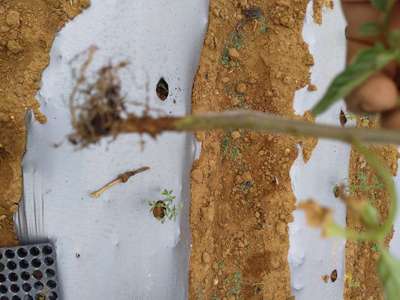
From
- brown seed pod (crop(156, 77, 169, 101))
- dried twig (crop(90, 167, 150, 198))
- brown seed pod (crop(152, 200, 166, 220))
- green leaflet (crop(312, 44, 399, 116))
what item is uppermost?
brown seed pod (crop(156, 77, 169, 101))

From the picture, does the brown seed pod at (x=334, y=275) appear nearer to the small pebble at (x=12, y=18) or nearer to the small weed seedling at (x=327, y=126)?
the small weed seedling at (x=327, y=126)

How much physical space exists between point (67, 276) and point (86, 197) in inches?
11.2

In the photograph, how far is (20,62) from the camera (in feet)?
5.16

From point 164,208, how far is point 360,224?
980 millimetres

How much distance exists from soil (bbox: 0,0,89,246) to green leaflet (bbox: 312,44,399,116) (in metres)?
1.07

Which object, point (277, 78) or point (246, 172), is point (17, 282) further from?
point (277, 78)

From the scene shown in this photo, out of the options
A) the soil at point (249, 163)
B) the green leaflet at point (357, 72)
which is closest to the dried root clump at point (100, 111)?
the green leaflet at point (357, 72)

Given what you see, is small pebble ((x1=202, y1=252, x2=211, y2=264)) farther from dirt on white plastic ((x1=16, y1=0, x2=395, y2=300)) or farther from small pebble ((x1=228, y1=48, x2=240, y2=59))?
small pebble ((x1=228, y1=48, x2=240, y2=59))

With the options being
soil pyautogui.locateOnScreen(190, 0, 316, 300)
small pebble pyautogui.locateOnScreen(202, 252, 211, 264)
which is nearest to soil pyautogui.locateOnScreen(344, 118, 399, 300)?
soil pyautogui.locateOnScreen(190, 0, 316, 300)

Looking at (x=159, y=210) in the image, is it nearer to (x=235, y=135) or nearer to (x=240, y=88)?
(x=235, y=135)

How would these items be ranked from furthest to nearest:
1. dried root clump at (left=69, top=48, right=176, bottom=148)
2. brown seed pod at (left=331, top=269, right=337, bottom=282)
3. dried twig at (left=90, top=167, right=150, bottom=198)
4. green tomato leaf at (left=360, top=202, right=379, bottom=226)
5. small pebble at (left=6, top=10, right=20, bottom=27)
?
brown seed pod at (left=331, top=269, right=337, bottom=282) < dried twig at (left=90, top=167, right=150, bottom=198) < small pebble at (left=6, top=10, right=20, bottom=27) < dried root clump at (left=69, top=48, right=176, bottom=148) < green tomato leaf at (left=360, top=202, right=379, bottom=226)

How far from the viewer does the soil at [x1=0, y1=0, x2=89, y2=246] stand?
1557 millimetres

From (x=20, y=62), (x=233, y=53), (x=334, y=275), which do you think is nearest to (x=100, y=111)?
(x=20, y=62)

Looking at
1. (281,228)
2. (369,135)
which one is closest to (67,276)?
(281,228)
